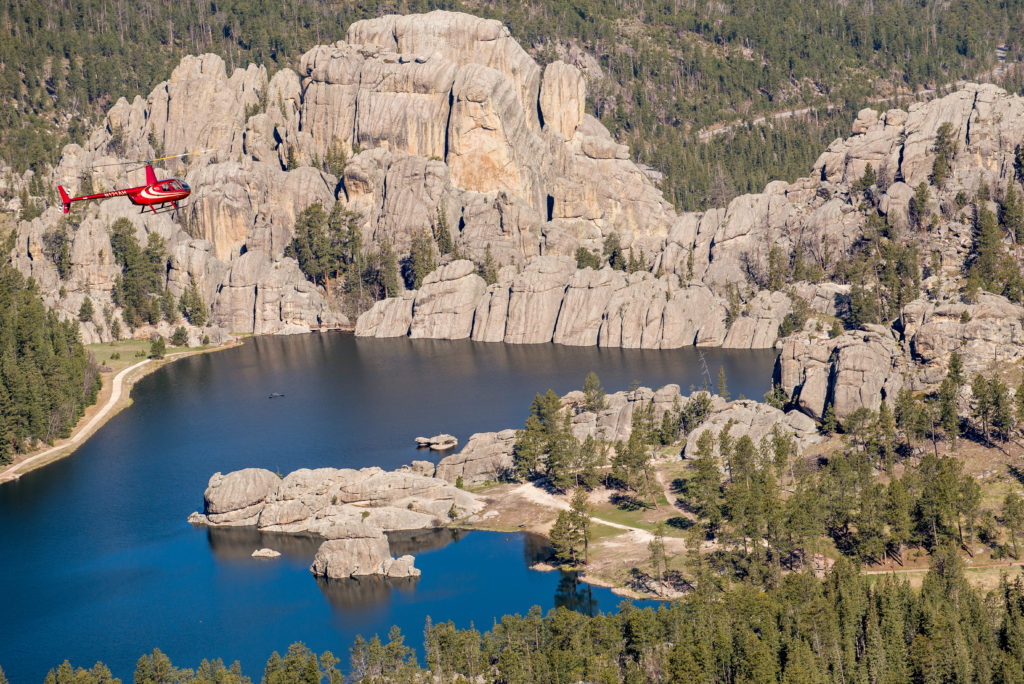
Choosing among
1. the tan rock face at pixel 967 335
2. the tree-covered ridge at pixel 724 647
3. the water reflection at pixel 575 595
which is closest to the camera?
the tree-covered ridge at pixel 724 647

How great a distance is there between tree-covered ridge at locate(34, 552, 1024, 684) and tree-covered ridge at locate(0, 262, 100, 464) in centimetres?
7272

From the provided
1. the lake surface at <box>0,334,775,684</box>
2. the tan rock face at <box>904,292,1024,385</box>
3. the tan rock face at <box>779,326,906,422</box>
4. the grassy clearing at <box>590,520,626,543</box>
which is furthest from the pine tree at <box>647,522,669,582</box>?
the tan rock face at <box>904,292,1024,385</box>

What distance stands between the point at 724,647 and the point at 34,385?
376ft

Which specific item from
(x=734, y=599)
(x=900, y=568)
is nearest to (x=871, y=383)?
(x=900, y=568)

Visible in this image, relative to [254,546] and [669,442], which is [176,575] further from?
[669,442]

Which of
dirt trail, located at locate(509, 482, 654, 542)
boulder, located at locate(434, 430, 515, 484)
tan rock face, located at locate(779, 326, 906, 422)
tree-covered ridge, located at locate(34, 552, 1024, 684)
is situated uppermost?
tan rock face, located at locate(779, 326, 906, 422)

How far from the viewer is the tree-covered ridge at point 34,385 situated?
171375 mm

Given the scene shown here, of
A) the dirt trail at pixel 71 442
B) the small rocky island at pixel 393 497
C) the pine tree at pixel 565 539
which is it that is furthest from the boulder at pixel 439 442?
the dirt trail at pixel 71 442

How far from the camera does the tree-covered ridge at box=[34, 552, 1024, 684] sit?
96125 millimetres

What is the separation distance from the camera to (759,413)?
513 feet

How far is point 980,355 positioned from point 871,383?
17.1 metres

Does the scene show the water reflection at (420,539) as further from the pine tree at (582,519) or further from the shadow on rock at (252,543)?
the pine tree at (582,519)

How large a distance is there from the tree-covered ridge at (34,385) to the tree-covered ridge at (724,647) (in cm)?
7272

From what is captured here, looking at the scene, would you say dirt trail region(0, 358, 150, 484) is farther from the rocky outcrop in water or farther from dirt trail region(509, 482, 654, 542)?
dirt trail region(509, 482, 654, 542)
